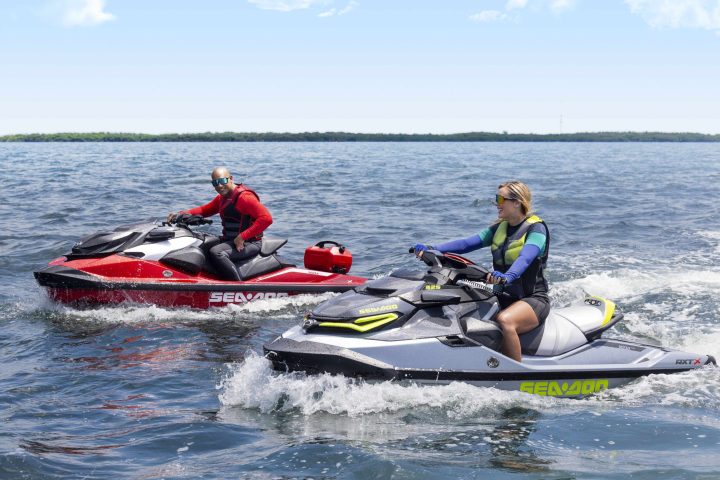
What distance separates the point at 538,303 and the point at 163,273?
18.3 ft

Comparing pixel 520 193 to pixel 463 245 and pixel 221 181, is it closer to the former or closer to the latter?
pixel 463 245

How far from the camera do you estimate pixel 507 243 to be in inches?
285

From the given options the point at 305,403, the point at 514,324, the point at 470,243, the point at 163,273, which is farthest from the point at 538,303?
the point at 163,273

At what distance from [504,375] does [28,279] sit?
9710mm

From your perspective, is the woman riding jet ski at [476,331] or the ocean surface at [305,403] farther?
the woman riding jet ski at [476,331]

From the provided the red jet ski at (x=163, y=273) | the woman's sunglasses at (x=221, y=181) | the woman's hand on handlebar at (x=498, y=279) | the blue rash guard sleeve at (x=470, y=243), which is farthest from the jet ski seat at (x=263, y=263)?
the woman's hand on handlebar at (x=498, y=279)

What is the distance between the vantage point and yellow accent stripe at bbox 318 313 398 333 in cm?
675

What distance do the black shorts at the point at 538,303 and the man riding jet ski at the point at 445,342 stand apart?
3.4 inches

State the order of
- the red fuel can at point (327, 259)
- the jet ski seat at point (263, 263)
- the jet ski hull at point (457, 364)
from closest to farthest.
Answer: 1. the jet ski hull at point (457, 364)
2. the jet ski seat at point (263, 263)
3. the red fuel can at point (327, 259)

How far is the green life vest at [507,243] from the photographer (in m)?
7.14

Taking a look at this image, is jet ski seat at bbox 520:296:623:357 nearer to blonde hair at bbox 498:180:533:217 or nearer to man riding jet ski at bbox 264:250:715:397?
man riding jet ski at bbox 264:250:715:397

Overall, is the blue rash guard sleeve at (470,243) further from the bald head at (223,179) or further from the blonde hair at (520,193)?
the bald head at (223,179)

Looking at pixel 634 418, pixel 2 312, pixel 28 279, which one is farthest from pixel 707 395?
pixel 28 279

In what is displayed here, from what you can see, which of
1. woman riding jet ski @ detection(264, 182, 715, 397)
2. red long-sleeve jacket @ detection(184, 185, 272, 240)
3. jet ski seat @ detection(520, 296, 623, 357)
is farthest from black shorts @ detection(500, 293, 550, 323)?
red long-sleeve jacket @ detection(184, 185, 272, 240)
